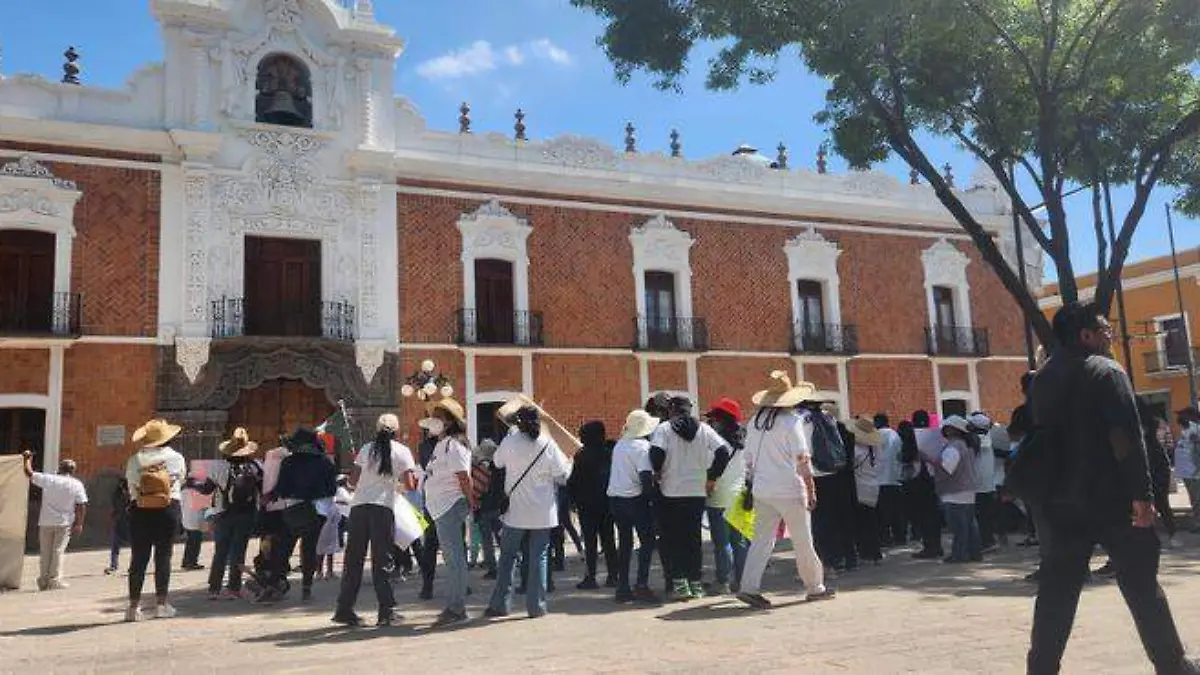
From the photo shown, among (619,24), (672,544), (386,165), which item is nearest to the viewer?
(672,544)

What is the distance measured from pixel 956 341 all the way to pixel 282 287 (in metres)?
17.3

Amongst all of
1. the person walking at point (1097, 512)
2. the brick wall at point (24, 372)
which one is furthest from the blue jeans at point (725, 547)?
the brick wall at point (24, 372)

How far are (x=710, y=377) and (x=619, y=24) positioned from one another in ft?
35.3

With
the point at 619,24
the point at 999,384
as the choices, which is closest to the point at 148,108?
the point at 619,24

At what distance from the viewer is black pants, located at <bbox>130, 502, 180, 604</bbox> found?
7.39 m

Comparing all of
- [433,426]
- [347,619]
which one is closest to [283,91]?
[433,426]

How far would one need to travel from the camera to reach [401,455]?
710 centimetres

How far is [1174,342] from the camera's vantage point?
30.0 meters

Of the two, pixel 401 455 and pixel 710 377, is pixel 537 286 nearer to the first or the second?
Result: pixel 710 377

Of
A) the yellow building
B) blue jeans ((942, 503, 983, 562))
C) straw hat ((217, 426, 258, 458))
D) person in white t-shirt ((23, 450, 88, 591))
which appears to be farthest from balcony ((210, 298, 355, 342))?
the yellow building

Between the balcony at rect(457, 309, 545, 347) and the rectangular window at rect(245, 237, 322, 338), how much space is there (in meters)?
3.12

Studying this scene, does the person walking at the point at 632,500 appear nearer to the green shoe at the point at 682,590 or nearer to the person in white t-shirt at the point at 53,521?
the green shoe at the point at 682,590

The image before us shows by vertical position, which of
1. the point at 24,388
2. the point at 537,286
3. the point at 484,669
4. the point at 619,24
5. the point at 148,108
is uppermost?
the point at 148,108

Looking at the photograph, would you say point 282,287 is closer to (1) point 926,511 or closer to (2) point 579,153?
(2) point 579,153
